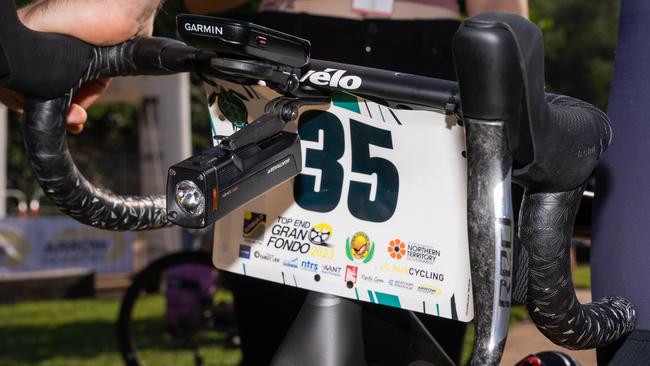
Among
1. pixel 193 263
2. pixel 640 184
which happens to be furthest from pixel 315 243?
pixel 193 263

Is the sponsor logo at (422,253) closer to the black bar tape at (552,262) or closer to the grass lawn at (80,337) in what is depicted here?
the black bar tape at (552,262)

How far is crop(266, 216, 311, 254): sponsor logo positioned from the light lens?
1.10 ft

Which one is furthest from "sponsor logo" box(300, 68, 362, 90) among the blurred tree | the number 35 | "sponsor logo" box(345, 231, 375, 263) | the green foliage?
the green foliage

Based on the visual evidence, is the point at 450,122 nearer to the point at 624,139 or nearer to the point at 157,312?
the point at 624,139

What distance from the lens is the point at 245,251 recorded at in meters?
1.57

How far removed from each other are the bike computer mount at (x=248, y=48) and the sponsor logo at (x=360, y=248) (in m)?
0.25

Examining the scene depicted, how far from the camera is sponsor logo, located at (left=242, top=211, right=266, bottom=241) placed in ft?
5.06

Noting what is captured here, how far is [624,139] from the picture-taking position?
1624mm

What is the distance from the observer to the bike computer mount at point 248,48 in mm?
1205

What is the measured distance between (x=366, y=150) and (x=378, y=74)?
0.50 ft

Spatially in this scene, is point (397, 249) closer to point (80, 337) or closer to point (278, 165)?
point (278, 165)

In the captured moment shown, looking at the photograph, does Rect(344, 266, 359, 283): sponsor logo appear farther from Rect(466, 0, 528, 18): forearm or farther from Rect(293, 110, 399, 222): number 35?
Rect(466, 0, 528, 18): forearm

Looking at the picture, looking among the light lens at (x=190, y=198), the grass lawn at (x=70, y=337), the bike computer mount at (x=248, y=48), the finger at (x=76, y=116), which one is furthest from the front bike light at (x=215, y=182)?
the grass lawn at (x=70, y=337)

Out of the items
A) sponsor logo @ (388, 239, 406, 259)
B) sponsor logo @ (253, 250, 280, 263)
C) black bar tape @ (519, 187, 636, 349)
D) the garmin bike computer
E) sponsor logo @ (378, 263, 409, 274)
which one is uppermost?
the garmin bike computer
